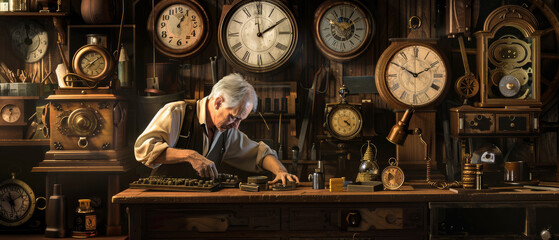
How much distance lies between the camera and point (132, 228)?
3.91 metres

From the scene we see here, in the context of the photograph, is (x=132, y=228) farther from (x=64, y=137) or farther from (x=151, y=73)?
(x=151, y=73)

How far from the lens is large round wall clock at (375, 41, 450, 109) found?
4.88m

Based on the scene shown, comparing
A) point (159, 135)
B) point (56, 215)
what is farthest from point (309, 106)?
point (56, 215)

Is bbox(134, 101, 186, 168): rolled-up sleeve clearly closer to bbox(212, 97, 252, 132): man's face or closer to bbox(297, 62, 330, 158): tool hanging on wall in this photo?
Answer: bbox(212, 97, 252, 132): man's face

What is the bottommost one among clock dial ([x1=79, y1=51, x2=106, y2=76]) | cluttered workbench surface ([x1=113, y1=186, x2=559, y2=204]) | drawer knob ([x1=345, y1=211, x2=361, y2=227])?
drawer knob ([x1=345, y1=211, x2=361, y2=227])

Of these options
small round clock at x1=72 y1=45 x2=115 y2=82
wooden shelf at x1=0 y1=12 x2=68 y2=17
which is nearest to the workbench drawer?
small round clock at x1=72 y1=45 x2=115 y2=82

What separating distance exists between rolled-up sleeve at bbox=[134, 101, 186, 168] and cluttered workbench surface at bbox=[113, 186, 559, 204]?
0.92 ft

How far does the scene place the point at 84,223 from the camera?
15.3 ft

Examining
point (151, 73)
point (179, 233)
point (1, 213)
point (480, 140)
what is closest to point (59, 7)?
point (151, 73)

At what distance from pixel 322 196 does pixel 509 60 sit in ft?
7.34

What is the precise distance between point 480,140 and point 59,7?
13.2 ft

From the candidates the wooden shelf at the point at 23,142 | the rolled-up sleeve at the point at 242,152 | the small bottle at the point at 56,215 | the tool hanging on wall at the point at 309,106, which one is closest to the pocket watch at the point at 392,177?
the rolled-up sleeve at the point at 242,152

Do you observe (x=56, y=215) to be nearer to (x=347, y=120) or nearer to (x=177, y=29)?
(x=177, y=29)

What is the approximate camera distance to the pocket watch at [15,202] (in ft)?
16.5
